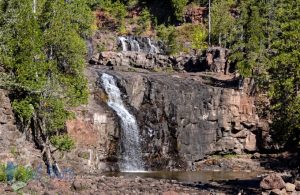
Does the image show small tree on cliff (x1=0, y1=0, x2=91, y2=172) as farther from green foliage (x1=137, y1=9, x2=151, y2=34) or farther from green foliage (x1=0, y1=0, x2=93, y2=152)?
green foliage (x1=137, y1=9, x2=151, y2=34)

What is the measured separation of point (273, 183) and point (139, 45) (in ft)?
168

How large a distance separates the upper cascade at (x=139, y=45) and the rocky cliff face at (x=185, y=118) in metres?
22.1

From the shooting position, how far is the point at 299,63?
28156 millimetres

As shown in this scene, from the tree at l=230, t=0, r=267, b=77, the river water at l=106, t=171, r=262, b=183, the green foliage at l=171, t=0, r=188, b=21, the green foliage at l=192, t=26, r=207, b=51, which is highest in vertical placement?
the green foliage at l=171, t=0, r=188, b=21

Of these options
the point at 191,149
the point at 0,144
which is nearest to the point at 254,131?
the point at 191,149

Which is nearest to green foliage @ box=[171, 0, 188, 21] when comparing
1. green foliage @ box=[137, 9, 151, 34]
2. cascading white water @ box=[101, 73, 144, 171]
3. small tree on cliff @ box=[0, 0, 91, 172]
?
green foliage @ box=[137, 9, 151, 34]

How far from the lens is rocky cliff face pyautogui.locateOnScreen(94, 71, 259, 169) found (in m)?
44.2

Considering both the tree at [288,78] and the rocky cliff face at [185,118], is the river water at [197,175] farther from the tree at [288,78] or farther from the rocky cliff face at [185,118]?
the tree at [288,78]

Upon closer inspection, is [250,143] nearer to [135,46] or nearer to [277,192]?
[277,192]

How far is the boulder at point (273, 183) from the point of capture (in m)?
24.7

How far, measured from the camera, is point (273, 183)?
2492cm

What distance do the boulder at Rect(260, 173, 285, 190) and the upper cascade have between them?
49.1m

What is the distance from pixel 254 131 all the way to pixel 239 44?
1345 cm

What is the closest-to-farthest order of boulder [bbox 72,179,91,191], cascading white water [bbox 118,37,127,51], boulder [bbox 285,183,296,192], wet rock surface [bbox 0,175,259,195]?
wet rock surface [bbox 0,175,259,195], boulder [bbox 72,179,91,191], boulder [bbox 285,183,296,192], cascading white water [bbox 118,37,127,51]
